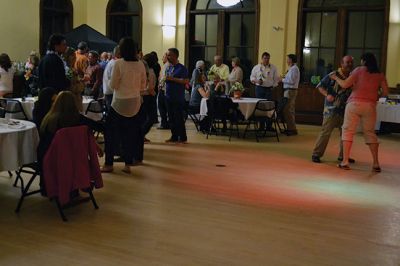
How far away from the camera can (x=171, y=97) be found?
25.0 feet

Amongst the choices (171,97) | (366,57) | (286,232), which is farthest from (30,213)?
(366,57)

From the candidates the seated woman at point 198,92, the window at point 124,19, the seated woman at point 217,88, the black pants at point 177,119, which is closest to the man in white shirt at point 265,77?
the seated woman at point 217,88

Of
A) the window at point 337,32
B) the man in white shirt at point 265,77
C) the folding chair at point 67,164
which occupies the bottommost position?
the folding chair at point 67,164

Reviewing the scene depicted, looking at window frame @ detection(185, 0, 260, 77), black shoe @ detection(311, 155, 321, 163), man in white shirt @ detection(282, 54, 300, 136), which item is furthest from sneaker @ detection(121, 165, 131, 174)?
window frame @ detection(185, 0, 260, 77)

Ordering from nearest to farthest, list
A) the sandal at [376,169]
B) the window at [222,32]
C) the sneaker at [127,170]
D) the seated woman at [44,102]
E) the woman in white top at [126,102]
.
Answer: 1. the seated woman at [44,102]
2. the woman in white top at [126,102]
3. the sneaker at [127,170]
4. the sandal at [376,169]
5. the window at [222,32]

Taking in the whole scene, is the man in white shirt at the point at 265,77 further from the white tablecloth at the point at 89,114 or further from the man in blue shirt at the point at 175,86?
the white tablecloth at the point at 89,114

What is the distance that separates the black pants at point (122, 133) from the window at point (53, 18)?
24.3 ft

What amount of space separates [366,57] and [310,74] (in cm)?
527

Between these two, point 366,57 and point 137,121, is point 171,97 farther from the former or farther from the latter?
point 366,57

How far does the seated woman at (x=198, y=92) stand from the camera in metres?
8.98

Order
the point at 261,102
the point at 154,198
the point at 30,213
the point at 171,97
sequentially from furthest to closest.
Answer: the point at 261,102, the point at 171,97, the point at 154,198, the point at 30,213

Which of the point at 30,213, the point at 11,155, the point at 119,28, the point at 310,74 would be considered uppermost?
the point at 119,28

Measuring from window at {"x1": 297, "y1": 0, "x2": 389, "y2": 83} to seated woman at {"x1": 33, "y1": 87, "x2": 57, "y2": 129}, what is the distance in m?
7.07

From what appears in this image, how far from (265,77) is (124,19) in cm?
512
